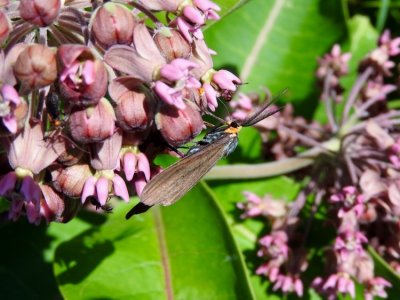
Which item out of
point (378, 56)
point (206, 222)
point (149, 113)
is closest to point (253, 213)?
point (206, 222)

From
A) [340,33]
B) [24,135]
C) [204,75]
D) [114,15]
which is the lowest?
[340,33]

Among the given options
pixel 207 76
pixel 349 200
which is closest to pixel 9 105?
pixel 207 76

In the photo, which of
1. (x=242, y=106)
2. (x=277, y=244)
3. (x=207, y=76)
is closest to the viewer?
(x=207, y=76)

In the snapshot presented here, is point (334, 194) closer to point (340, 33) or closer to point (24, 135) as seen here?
point (340, 33)

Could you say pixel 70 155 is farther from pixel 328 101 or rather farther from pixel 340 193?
pixel 328 101

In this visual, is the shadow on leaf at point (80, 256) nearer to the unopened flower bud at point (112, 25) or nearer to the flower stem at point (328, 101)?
the flower stem at point (328, 101)

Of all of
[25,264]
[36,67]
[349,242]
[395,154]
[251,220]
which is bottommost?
[25,264]

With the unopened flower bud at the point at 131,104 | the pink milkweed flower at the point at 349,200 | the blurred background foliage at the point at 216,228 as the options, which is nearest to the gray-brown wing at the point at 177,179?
the unopened flower bud at the point at 131,104
